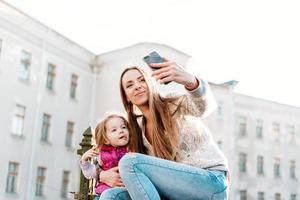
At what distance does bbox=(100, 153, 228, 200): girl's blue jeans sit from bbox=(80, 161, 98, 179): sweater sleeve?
0.64 metres

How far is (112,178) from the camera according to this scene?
3.08 m

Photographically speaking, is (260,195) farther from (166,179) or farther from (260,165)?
(166,179)

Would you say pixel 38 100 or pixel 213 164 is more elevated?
pixel 38 100

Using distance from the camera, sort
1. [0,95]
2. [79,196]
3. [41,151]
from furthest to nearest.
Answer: [41,151], [0,95], [79,196]

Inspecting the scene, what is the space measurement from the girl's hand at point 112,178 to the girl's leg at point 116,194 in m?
0.20

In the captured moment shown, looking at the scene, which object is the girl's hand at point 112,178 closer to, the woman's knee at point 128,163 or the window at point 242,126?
the woman's knee at point 128,163

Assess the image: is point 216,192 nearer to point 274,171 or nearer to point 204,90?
point 204,90

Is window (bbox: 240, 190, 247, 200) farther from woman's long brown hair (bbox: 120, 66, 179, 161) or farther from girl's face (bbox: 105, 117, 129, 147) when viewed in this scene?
woman's long brown hair (bbox: 120, 66, 179, 161)

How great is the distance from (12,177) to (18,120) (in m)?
2.18

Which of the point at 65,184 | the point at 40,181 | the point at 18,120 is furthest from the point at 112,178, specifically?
the point at 65,184

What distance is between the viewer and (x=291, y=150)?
31.3 metres

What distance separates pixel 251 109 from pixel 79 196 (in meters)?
25.1

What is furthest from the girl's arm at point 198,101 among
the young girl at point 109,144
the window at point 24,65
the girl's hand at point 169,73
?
the window at point 24,65

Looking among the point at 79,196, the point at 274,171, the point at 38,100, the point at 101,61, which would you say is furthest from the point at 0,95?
the point at 274,171
